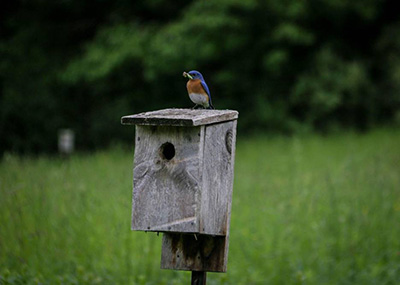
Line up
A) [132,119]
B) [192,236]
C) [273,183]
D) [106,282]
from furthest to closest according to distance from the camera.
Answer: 1. [273,183]
2. [106,282]
3. [192,236]
4. [132,119]

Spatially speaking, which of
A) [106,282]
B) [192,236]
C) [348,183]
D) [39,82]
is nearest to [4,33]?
[39,82]

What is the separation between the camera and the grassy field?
427 centimetres

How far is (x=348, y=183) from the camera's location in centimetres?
711

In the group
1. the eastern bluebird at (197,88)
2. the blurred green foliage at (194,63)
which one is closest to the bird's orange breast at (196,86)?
the eastern bluebird at (197,88)

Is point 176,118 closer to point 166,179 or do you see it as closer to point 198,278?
point 166,179

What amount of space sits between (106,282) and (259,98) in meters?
10.0

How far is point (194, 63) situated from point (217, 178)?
10.2 m

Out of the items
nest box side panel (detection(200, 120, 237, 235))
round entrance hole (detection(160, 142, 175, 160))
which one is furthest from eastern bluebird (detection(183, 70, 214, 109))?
round entrance hole (detection(160, 142, 175, 160))

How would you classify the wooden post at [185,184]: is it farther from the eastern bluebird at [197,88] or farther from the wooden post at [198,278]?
the eastern bluebird at [197,88]

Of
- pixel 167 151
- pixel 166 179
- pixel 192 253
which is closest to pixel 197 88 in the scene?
pixel 167 151

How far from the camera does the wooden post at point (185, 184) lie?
2.67m

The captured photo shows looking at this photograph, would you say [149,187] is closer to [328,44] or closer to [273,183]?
[273,183]

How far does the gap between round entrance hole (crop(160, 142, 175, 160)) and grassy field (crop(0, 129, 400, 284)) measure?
1054mm

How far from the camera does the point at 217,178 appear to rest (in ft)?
9.42
